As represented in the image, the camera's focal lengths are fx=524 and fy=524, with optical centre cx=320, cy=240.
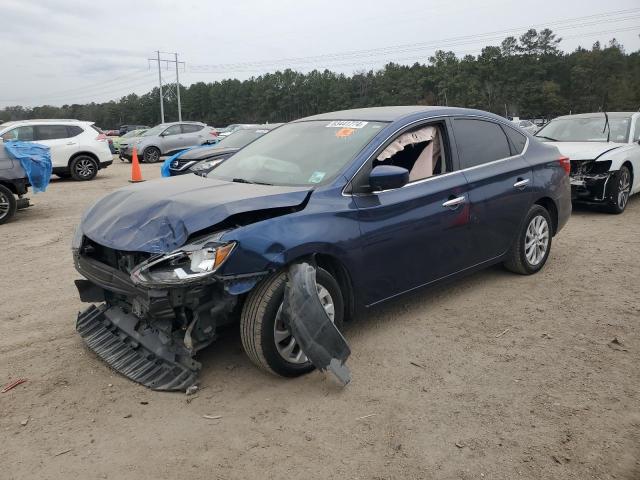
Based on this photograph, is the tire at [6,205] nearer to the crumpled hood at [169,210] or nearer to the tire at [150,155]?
the crumpled hood at [169,210]

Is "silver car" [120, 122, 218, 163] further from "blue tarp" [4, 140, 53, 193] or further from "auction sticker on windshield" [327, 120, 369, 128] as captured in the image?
"auction sticker on windshield" [327, 120, 369, 128]

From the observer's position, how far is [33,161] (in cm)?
873

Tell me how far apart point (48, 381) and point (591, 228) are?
23.4ft

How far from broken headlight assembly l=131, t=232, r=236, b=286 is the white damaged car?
7106 mm

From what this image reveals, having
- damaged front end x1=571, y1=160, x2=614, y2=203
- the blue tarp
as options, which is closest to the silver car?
the blue tarp

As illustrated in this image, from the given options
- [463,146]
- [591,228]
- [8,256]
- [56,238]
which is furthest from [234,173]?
[591,228]

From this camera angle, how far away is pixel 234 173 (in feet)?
14.2

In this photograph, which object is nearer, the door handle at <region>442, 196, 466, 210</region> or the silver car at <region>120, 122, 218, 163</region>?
the door handle at <region>442, 196, 466, 210</region>

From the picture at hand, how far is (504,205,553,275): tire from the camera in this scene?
200 inches

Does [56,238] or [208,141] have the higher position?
[208,141]

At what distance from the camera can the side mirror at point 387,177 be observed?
11.6 feet

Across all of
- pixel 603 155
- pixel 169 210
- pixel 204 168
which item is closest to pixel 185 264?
pixel 169 210

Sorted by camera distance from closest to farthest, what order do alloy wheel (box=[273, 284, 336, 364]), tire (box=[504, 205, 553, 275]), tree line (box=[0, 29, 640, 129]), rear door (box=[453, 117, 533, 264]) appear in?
alloy wheel (box=[273, 284, 336, 364]) < rear door (box=[453, 117, 533, 264]) < tire (box=[504, 205, 553, 275]) < tree line (box=[0, 29, 640, 129])

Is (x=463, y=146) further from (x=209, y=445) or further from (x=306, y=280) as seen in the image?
(x=209, y=445)
